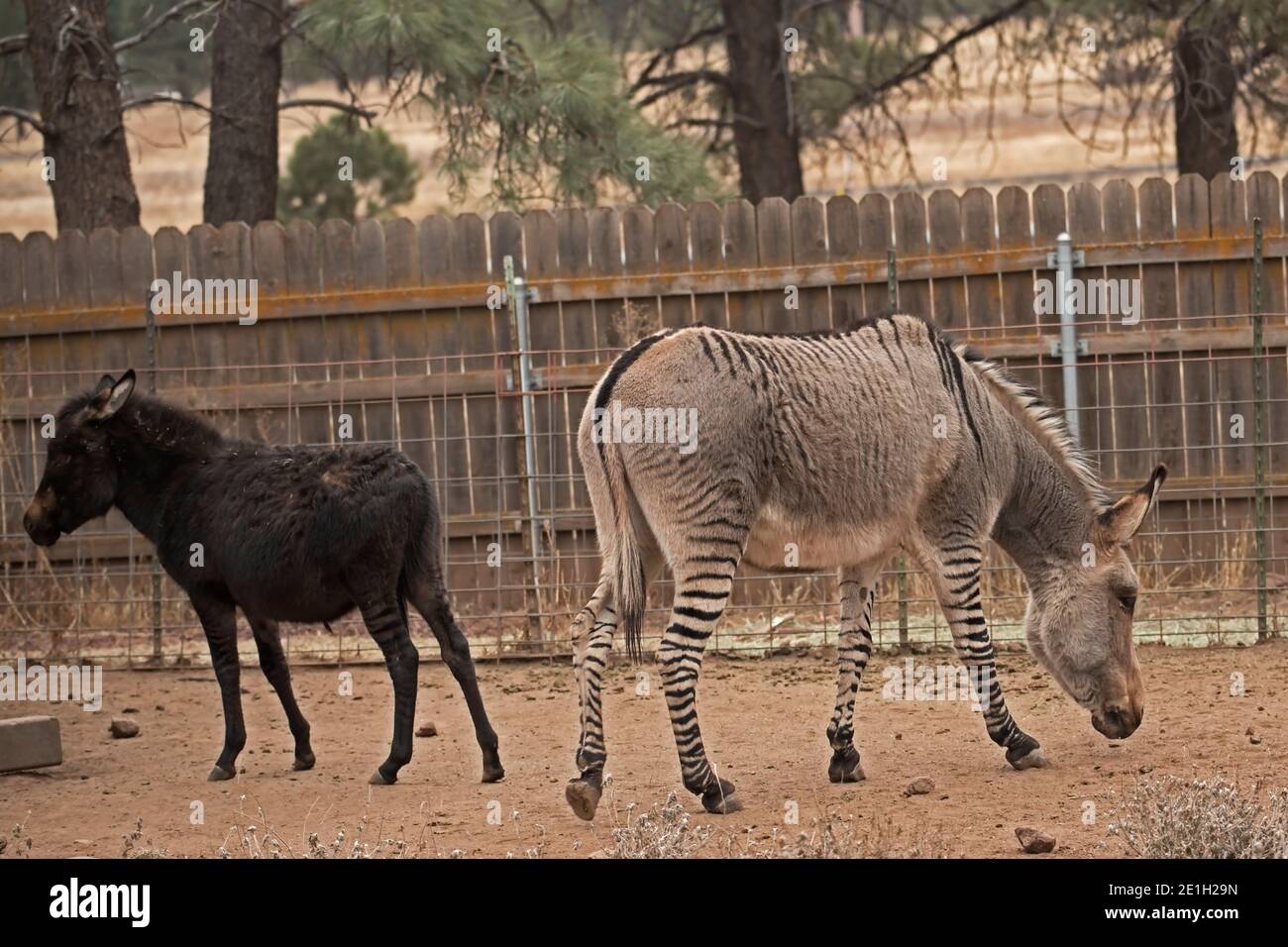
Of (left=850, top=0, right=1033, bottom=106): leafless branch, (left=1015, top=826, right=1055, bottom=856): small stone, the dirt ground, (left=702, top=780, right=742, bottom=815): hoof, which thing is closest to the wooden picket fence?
the dirt ground

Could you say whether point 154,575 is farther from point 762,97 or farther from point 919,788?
point 762,97

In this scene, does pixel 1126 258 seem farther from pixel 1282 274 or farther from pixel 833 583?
pixel 833 583

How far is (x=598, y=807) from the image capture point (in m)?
6.98

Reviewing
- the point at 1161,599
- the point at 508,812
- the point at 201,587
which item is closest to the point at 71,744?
the point at 201,587

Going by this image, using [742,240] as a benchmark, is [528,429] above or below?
below

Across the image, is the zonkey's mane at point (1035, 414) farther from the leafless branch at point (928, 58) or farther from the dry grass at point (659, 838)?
the leafless branch at point (928, 58)

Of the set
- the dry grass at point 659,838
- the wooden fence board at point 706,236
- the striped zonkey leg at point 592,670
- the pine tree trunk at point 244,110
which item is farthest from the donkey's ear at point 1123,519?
the pine tree trunk at point 244,110

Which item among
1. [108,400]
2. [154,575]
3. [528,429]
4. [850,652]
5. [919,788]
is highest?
[108,400]

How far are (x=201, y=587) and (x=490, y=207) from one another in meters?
6.15

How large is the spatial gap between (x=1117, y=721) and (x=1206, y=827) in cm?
238

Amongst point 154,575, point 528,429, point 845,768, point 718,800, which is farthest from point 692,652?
point 154,575

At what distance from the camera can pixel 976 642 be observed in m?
7.68

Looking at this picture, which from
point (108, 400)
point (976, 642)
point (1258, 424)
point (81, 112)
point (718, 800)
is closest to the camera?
point (718, 800)

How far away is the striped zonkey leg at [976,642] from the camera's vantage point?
7523 millimetres
